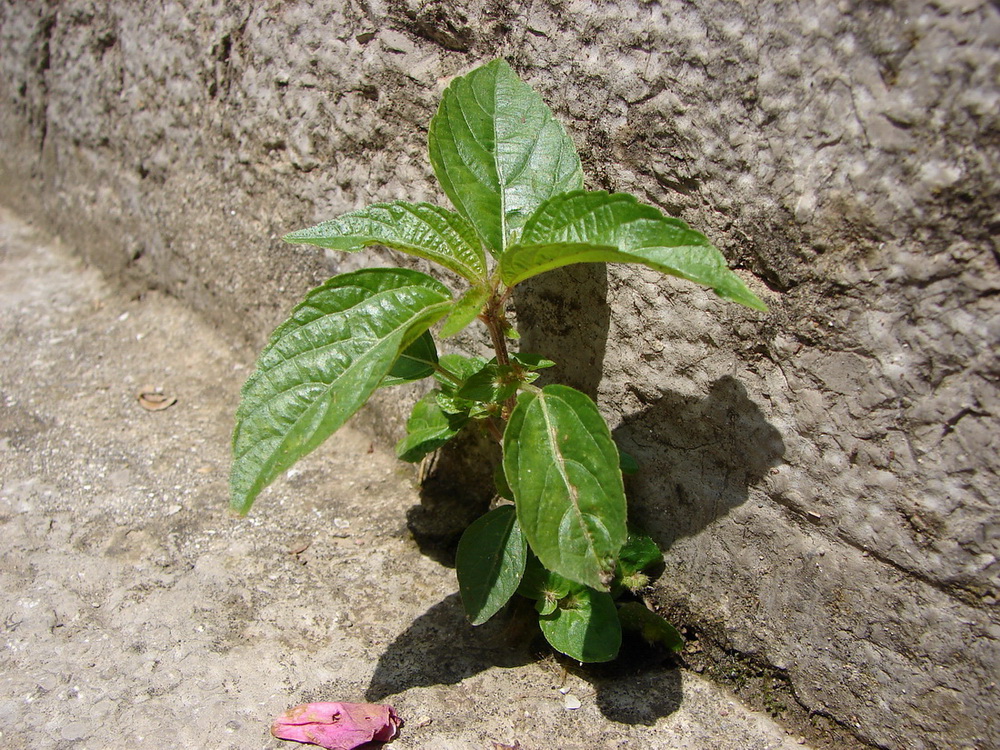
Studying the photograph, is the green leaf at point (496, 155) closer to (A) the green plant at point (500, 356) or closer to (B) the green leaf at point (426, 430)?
(A) the green plant at point (500, 356)

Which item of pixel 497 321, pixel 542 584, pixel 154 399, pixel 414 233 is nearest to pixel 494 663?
pixel 542 584

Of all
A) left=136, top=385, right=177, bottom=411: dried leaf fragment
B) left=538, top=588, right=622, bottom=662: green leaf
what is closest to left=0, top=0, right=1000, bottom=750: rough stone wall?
left=538, top=588, right=622, bottom=662: green leaf

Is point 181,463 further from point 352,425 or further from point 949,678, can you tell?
point 949,678

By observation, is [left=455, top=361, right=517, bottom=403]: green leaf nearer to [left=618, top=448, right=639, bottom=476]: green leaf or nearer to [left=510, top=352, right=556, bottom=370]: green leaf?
[left=510, top=352, right=556, bottom=370]: green leaf

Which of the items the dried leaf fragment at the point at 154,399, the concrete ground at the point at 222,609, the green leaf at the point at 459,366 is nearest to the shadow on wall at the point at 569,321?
the green leaf at the point at 459,366

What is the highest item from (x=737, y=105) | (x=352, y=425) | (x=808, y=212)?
(x=737, y=105)

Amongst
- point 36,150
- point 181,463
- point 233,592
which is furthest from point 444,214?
point 36,150
